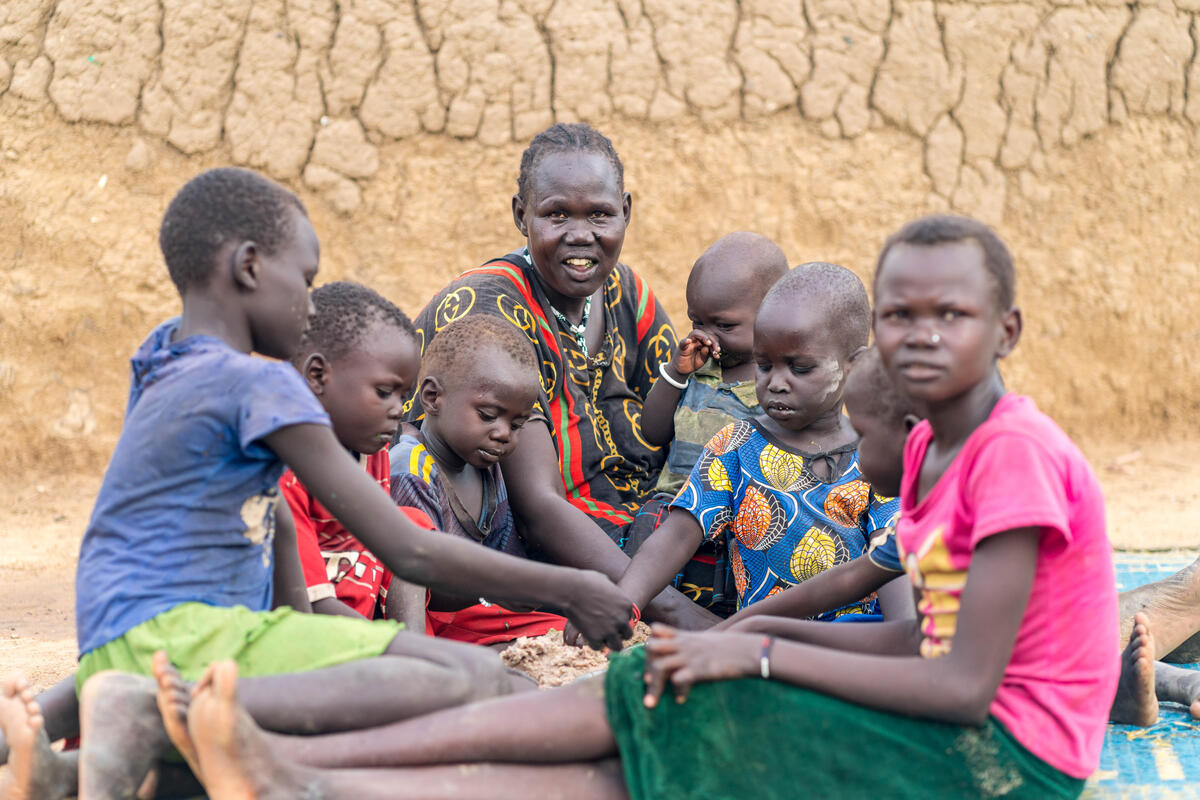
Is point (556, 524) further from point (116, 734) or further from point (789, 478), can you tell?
point (116, 734)

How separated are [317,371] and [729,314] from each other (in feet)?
4.95

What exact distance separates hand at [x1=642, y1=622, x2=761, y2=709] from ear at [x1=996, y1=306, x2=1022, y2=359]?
724mm

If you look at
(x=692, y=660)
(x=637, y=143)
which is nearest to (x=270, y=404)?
(x=692, y=660)

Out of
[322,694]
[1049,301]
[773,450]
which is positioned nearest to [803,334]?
[773,450]

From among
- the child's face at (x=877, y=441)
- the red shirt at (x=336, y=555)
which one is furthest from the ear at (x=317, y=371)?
the child's face at (x=877, y=441)

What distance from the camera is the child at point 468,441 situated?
3.54m

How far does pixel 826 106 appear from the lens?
256 inches

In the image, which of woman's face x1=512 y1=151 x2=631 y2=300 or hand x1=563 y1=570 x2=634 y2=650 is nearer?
hand x1=563 y1=570 x2=634 y2=650

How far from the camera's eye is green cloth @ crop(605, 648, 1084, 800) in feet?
7.13

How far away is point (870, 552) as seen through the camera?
2914mm

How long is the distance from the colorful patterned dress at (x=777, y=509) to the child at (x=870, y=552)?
0.24m

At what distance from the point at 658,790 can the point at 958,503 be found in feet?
2.50

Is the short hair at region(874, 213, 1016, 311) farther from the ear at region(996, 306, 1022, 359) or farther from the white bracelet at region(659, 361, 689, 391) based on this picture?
the white bracelet at region(659, 361, 689, 391)

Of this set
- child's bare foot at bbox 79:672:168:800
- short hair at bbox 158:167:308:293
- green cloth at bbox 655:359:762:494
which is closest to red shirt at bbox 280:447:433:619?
short hair at bbox 158:167:308:293
